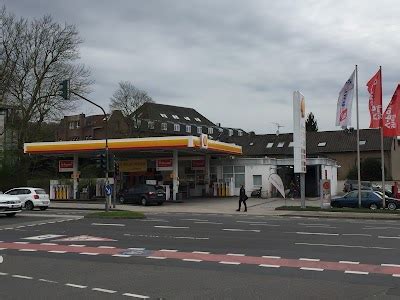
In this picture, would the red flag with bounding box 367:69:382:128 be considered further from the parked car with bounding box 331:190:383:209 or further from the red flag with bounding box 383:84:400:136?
the parked car with bounding box 331:190:383:209

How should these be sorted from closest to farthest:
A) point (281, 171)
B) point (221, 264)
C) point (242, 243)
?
1. point (221, 264)
2. point (242, 243)
3. point (281, 171)

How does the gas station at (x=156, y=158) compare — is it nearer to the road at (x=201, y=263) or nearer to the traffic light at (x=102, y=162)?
the traffic light at (x=102, y=162)

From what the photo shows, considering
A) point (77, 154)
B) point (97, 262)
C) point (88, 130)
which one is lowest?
point (97, 262)

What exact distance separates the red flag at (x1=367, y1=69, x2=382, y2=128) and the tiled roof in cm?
4305

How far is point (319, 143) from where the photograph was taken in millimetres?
79688

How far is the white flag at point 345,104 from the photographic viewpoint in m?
32.7

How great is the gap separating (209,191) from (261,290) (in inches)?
1545

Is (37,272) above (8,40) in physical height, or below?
below

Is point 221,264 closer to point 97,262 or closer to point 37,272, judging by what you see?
point 97,262

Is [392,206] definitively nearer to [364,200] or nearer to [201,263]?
[364,200]

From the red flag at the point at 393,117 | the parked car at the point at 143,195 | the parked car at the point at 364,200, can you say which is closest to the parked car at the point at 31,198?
the parked car at the point at 143,195

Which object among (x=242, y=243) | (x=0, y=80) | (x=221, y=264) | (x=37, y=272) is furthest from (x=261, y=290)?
(x=0, y=80)

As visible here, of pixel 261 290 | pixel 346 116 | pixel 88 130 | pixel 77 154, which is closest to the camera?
pixel 261 290

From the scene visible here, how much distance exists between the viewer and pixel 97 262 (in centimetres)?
1209
